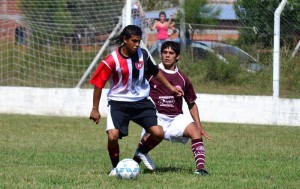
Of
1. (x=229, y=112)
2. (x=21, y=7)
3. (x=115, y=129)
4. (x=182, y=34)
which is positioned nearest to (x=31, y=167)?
(x=115, y=129)

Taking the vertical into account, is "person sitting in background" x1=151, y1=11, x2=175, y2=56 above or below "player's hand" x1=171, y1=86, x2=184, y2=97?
below

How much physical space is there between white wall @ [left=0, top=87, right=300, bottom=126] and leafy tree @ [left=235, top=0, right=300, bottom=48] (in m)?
1.23

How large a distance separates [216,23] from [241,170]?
8731mm

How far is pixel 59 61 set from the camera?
18312mm

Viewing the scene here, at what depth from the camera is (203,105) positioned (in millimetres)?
16047

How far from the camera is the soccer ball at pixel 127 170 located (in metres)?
7.88

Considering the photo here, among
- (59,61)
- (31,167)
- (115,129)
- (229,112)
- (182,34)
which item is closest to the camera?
(115,129)

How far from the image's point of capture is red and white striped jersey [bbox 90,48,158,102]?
8.22 meters

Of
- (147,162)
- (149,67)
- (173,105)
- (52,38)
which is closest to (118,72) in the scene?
(149,67)

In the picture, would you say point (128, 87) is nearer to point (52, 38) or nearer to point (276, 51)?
point (276, 51)

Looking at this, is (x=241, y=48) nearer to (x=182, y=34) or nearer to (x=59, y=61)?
(x=182, y=34)

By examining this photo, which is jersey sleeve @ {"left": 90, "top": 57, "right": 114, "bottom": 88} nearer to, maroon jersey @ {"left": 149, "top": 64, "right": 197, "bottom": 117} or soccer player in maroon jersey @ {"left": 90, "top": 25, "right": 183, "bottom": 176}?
soccer player in maroon jersey @ {"left": 90, "top": 25, "right": 183, "bottom": 176}

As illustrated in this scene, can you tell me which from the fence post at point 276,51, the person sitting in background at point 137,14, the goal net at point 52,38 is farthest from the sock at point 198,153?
the goal net at point 52,38

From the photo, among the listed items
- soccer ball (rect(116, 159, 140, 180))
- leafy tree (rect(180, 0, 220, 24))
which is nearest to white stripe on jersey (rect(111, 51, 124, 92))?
soccer ball (rect(116, 159, 140, 180))
